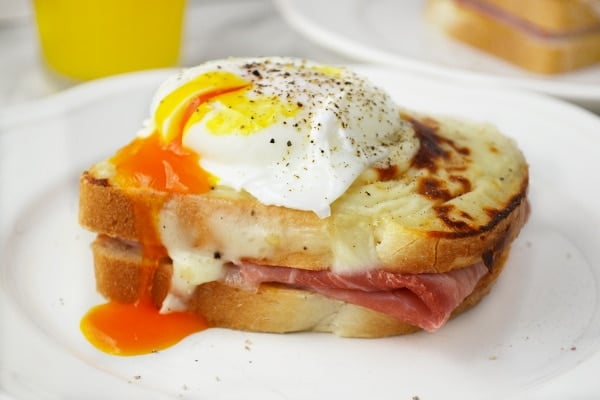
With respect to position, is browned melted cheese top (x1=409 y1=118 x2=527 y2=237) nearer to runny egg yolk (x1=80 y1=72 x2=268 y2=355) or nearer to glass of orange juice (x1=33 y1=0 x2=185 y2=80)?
runny egg yolk (x1=80 y1=72 x2=268 y2=355)

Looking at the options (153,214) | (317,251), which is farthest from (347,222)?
(153,214)

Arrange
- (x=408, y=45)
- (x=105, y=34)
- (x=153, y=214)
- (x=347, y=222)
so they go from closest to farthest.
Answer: (x=347, y=222) → (x=153, y=214) → (x=105, y=34) → (x=408, y=45)

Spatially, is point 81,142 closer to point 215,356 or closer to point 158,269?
point 158,269

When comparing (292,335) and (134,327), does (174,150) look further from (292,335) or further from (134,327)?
(292,335)

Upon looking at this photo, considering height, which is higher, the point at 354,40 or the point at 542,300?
the point at 542,300

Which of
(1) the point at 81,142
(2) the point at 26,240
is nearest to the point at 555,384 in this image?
(2) the point at 26,240

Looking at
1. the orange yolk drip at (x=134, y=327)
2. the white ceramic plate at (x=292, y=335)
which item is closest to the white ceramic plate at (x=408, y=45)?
the white ceramic plate at (x=292, y=335)

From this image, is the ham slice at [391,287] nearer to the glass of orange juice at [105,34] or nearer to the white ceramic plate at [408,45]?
the white ceramic plate at [408,45]
